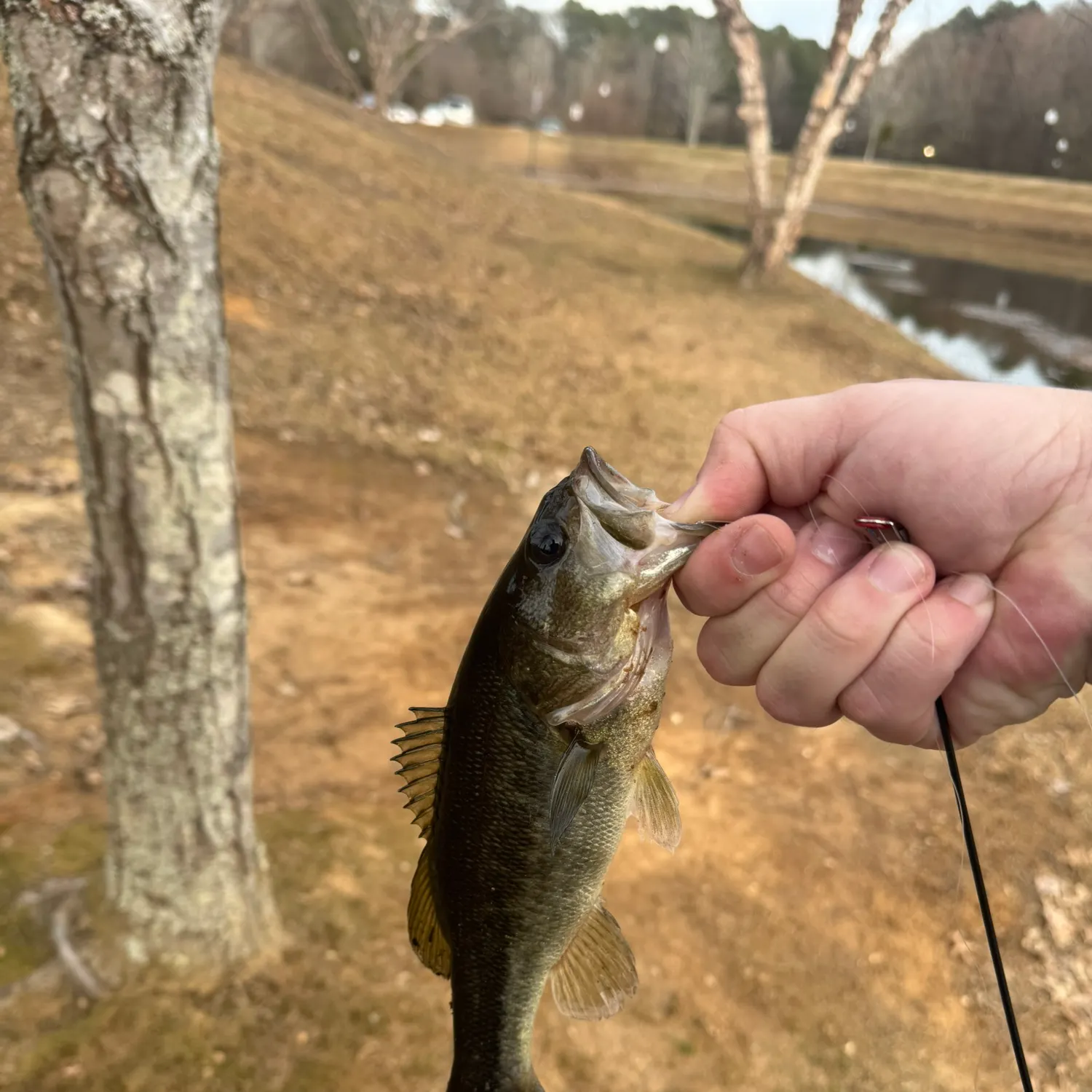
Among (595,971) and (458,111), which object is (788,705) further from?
(458,111)

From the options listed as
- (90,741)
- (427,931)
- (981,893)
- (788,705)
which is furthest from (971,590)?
(90,741)

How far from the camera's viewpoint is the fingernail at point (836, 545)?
5.98 feet

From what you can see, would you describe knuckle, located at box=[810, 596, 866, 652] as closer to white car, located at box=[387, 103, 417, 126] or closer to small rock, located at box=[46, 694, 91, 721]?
small rock, located at box=[46, 694, 91, 721]

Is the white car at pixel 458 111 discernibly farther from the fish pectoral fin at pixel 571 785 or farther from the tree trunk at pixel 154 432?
the fish pectoral fin at pixel 571 785

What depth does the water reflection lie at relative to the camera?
52.8ft

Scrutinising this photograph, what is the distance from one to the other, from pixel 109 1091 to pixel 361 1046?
2.77 feet

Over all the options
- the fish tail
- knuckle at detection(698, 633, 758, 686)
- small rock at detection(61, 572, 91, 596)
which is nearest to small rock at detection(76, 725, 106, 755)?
small rock at detection(61, 572, 91, 596)

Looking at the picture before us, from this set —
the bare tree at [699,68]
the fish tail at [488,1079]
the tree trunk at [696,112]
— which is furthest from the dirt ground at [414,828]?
the tree trunk at [696,112]

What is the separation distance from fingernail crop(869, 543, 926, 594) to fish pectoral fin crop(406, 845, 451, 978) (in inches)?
46.5

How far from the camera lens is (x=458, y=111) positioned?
150 feet

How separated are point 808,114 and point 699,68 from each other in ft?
105

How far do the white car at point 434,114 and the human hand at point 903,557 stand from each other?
4869 cm

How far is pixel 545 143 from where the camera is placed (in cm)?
4356

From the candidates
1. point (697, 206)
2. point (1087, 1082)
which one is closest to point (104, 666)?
point (1087, 1082)
